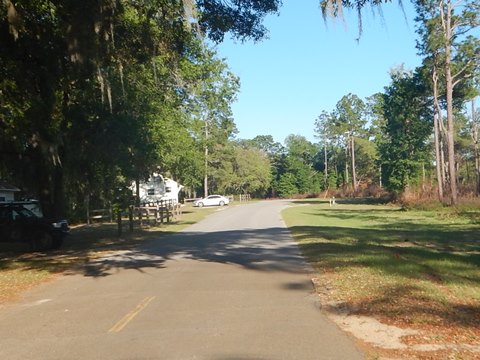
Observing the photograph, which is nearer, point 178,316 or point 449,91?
point 178,316

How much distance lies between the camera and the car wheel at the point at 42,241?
17.6 m

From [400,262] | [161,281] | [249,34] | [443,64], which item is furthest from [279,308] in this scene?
[443,64]

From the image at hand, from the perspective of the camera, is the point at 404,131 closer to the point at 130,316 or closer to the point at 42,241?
the point at 42,241

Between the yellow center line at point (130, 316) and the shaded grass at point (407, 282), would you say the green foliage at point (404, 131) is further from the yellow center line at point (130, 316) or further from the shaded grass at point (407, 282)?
the yellow center line at point (130, 316)

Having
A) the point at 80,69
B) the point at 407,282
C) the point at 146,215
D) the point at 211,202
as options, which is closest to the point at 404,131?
the point at 211,202

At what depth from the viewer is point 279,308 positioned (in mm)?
7914

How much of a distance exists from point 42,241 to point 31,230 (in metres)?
0.52

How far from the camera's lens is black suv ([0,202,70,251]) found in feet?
57.6

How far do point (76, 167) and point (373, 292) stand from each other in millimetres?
16614

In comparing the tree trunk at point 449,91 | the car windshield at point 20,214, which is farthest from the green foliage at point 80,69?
the tree trunk at point 449,91

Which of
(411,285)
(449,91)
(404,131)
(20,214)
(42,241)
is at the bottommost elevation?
(411,285)

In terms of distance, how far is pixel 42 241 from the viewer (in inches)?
696

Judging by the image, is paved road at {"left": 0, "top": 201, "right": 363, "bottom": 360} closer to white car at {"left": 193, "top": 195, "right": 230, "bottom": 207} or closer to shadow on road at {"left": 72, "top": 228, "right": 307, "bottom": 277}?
shadow on road at {"left": 72, "top": 228, "right": 307, "bottom": 277}

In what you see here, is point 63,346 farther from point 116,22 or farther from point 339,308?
point 116,22
